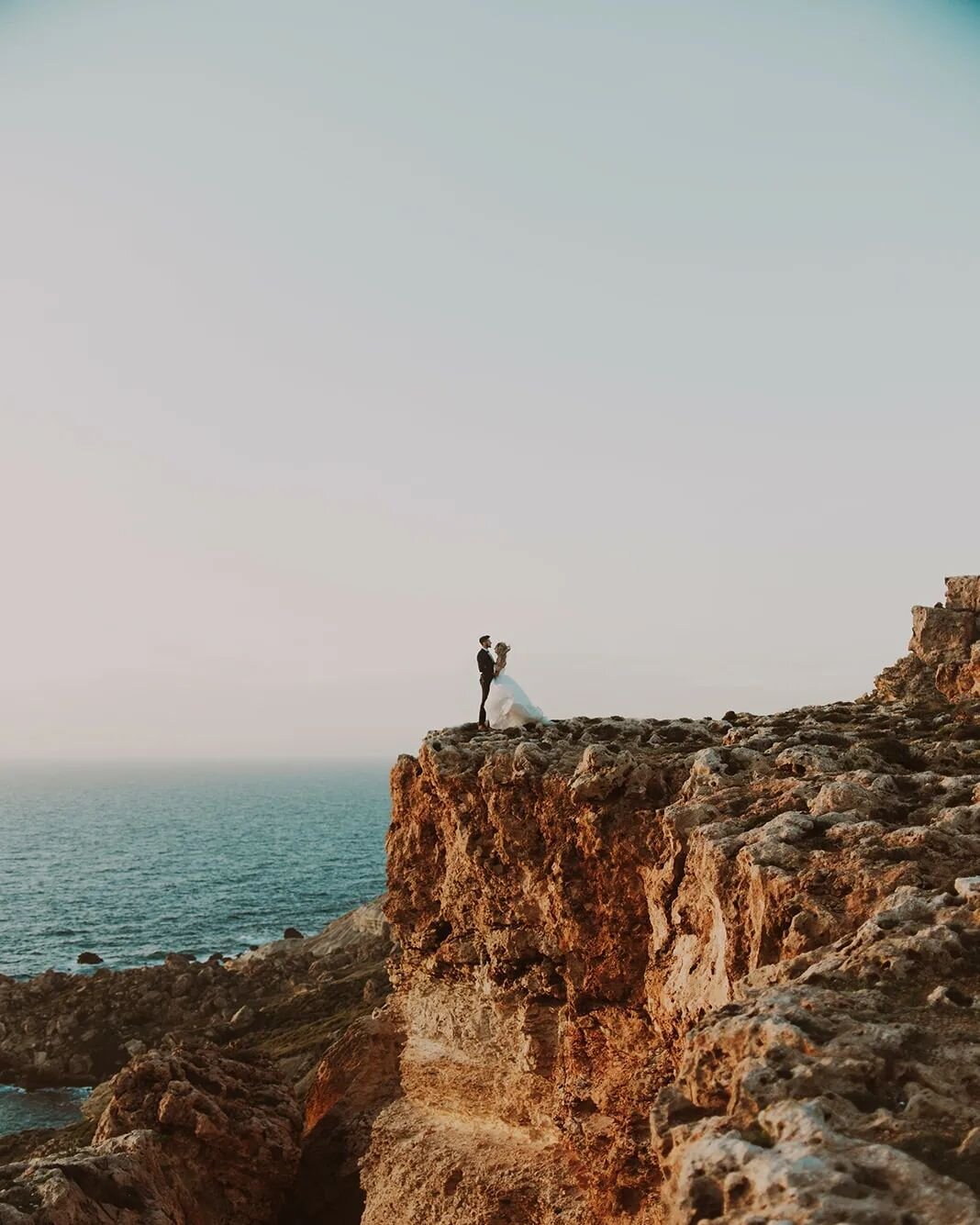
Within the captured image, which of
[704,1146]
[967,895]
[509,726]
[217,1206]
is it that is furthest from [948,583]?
[704,1146]

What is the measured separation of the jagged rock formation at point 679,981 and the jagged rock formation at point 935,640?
20.9ft

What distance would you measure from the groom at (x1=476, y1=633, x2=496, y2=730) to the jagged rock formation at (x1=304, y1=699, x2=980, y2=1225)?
1.07 metres

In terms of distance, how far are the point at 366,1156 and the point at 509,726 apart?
947 cm

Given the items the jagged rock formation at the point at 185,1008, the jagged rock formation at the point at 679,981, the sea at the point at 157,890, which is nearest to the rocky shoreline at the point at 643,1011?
the jagged rock formation at the point at 679,981

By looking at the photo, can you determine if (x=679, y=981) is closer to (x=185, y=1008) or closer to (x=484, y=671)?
(x=484, y=671)

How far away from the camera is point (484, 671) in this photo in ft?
78.7

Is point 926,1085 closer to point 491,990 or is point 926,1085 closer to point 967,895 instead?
point 967,895

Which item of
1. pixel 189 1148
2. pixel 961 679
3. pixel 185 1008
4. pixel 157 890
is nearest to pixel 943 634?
pixel 961 679

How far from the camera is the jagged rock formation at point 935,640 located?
93.6 ft

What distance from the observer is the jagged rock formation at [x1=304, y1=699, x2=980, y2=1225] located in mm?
6820

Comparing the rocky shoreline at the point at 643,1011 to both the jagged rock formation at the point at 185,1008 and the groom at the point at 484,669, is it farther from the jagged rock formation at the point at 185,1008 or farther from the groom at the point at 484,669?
the jagged rock formation at the point at 185,1008

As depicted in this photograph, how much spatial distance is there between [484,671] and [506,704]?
90 cm

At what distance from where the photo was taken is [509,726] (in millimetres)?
23516

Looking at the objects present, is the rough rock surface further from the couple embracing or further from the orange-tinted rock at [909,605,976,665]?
the orange-tinted rock at [909,605,976,665]
